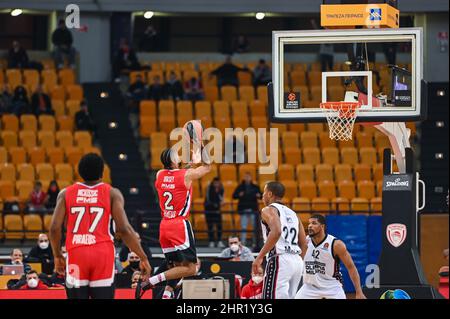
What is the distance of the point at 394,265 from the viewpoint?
17.1m

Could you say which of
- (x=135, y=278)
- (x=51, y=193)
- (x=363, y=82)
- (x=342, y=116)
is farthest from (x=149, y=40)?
(x=342, y=116)

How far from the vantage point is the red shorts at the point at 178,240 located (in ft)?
45.8

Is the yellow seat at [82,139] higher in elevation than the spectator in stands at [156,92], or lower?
lower

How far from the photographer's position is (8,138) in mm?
25703

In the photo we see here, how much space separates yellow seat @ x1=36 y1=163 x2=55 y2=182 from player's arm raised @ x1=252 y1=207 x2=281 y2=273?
1240 centimetres

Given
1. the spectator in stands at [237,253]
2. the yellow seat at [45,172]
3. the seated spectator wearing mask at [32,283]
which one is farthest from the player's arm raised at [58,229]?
the yellow seat at [45,172]

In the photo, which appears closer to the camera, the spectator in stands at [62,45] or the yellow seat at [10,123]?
the yellow seat at [10,123]

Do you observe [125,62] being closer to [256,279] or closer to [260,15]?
[260,15]

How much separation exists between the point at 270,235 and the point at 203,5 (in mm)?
17123

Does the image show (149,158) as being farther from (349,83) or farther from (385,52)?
(349,83)

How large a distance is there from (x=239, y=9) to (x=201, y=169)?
16509 mm

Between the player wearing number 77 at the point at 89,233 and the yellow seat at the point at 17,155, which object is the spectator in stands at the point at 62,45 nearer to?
the yellow seat at the point at 17,155

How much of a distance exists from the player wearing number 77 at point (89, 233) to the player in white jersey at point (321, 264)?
356cm

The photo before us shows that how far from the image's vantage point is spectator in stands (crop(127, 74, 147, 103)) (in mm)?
28062
